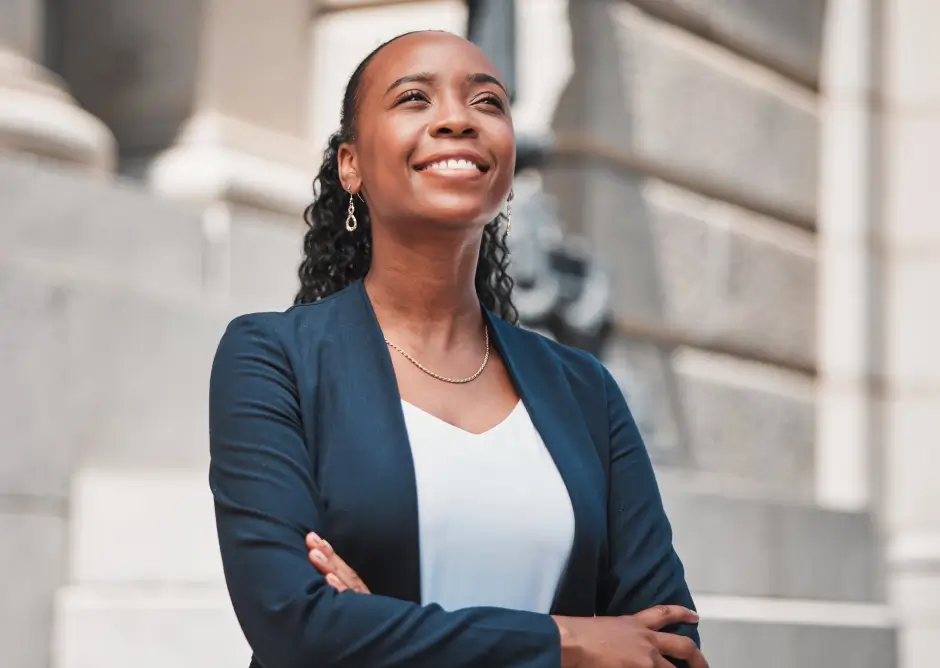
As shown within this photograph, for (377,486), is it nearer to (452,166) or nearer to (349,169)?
(452,166)

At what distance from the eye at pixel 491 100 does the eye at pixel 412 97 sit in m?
0.09

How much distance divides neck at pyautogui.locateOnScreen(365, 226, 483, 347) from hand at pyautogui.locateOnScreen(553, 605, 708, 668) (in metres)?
0.56

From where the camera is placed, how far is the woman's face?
118 inches

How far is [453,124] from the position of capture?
9.82 feet

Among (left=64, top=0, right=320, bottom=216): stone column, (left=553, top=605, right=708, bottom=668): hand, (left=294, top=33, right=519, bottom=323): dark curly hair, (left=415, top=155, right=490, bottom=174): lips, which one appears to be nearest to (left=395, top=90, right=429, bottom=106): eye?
(left=415, top=155, right=490, bottom=174): lips

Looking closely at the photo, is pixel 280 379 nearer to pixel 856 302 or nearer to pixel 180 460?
pixel 180 460

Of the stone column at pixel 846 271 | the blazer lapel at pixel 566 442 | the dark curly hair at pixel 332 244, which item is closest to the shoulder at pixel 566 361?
the blazer lapel at pixel 566 442

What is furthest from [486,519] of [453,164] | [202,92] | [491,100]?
[202,92]

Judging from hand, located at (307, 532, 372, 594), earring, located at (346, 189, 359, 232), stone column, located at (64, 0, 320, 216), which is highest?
stone column, located at (64, 0, 320, 216)

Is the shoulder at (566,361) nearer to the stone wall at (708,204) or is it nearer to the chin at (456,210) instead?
the chin at (456,210)

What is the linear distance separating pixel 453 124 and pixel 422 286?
0.97 feet

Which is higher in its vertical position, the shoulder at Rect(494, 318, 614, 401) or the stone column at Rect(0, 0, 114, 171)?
the stone column at Rect(0, 0, 114, 171)

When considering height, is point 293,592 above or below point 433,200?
below

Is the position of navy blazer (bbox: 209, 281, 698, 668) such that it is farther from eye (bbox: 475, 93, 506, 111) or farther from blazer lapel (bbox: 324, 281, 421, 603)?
eye (bbox: 475, 93, 506, 111)
